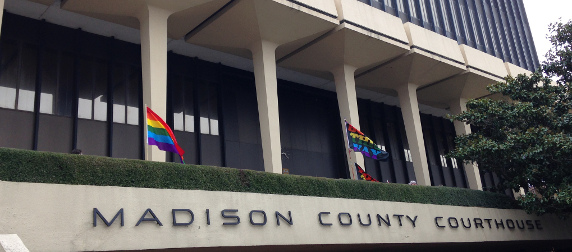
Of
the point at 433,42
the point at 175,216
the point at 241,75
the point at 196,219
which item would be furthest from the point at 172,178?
the point at 433,42

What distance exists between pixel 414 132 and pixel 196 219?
15.5 m

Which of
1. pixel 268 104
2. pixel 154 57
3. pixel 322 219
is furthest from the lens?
pixel 268 104

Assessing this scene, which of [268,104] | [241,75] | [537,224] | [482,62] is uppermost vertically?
[482,62]

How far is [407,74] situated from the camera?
24.2 meters

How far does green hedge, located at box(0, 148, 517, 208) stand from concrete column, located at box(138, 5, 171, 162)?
13.6ft

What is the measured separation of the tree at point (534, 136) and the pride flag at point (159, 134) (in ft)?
38.4

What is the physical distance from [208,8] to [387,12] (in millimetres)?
9546

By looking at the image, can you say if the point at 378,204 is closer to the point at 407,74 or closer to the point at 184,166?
the point at 184,166

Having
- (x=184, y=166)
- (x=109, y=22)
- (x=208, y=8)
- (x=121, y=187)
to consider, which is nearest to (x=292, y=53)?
(x=208, y=8)

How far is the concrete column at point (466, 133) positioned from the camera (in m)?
26.5

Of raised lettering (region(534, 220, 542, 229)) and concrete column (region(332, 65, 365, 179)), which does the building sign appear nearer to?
raised lettering (region(534, 220, 542, 229))

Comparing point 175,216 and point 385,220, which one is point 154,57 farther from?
point 385,220

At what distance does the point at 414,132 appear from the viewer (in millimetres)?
24750

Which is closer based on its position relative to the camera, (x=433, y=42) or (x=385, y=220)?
(x=385, y=220)
